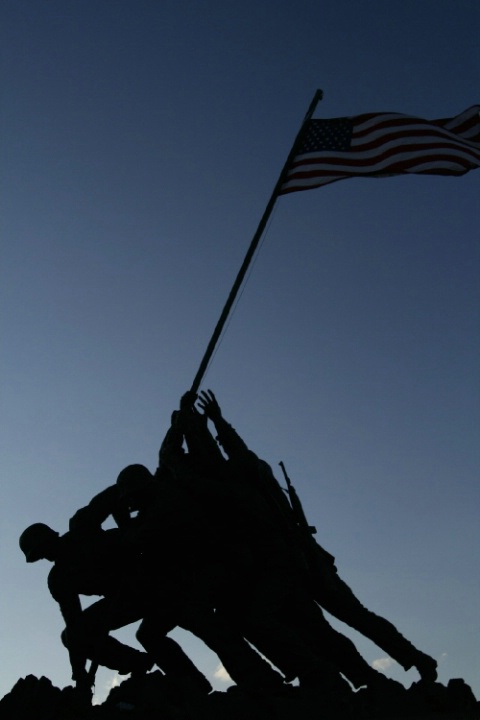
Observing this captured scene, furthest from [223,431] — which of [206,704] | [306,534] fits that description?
[206,704]

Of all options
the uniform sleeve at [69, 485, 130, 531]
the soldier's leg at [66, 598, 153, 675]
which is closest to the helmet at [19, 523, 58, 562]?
the uniform sleeve at [69, 485, 130, 531]

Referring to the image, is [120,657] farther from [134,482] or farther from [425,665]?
[425,665]

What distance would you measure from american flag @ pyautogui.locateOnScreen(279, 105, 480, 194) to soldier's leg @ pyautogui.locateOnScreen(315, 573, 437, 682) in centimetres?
546

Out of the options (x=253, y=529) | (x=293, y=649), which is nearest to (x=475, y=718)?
(x=293, y=649)

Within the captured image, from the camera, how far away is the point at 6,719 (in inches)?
298

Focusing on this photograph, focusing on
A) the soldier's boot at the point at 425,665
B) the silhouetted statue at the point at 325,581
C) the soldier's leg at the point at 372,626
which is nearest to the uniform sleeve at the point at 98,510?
the silhouetted statue at the point at 325,581

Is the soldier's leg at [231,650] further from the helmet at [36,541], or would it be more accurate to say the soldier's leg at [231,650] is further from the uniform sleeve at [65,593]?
the helmet at [36,541]

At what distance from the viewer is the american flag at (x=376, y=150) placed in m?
12.3

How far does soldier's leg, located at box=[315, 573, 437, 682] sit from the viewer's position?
9367 mm

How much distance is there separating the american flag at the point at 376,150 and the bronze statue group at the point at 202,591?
4916 millimetres

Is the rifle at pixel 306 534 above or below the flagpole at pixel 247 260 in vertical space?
below

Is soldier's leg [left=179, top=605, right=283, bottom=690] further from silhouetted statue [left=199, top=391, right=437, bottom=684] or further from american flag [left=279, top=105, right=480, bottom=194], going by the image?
american flag [left=279, top=105, right=480, bottom=194]

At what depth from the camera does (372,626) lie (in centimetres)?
962

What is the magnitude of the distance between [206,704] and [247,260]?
5736 mm
